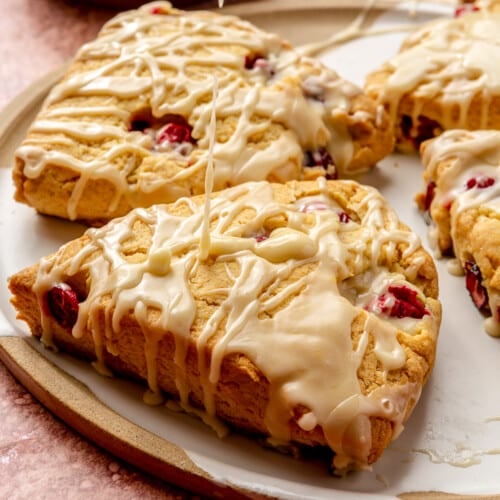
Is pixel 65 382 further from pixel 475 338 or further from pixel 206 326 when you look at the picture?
pixel 475 338

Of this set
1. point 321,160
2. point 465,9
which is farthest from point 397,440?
point 465,9

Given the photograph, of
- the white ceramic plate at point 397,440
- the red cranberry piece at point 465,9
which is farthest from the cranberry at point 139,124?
the red cranberry piece at point 465,9

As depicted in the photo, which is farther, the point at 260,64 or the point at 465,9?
the point at 465,9

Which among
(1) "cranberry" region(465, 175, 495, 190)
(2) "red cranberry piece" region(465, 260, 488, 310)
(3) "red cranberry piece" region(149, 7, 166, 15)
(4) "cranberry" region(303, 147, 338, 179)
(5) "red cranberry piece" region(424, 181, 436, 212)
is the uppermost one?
(3) "red cranberry piece" region(149, 7, 166, 15)

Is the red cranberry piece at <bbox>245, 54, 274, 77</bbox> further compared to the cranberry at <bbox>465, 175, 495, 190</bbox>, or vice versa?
the red cranberry piece at <bbox>245, 54, 274, 77</bbox>

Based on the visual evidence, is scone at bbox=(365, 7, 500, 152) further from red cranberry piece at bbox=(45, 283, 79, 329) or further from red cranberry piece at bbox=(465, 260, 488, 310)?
red cranberry piece at bbox=(45, 283, 79, 329)

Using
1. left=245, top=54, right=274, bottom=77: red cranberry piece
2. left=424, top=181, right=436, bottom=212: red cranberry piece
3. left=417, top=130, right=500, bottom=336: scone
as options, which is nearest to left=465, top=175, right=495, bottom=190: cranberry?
left=417, top=130, right=500, bottom=336: scone

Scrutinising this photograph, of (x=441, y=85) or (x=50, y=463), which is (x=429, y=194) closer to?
(x=441, y=85)

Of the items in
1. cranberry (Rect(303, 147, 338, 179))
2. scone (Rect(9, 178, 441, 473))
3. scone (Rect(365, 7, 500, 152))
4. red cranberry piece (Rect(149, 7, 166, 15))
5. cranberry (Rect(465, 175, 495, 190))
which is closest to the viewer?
scone (Rect(9, 178, 441, 473))
